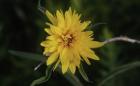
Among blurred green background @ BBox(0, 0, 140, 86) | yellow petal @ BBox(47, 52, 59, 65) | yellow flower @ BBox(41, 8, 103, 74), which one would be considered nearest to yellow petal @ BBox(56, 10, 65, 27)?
yellow flower @ BBox(41, 8, 103, 74)

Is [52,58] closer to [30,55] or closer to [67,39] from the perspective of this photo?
[67,39]

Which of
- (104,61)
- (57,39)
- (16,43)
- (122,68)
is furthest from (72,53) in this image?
(16,43)

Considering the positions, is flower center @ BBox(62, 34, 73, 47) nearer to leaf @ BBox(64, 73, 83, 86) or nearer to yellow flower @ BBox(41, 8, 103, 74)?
yellow flower @ BBox(41, 8, 103, 74)

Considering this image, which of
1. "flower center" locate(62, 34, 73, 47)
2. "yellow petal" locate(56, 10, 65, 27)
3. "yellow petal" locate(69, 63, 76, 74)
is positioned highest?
"yellow petal" locate(56, 10, 65, 27)

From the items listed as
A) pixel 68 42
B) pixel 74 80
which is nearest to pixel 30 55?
pixel 74 80

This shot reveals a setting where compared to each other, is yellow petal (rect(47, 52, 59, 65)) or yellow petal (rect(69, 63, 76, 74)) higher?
yellow petal (rect(47, 52, 59, 65))

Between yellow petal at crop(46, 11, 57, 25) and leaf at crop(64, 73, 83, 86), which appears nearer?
yellow petal at crop(46, 11, 57, 25)
